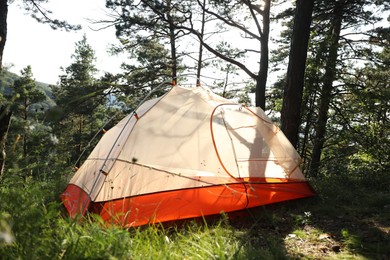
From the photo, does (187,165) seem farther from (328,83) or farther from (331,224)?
(328,83)

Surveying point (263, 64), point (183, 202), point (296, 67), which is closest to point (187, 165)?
point (183, 202)

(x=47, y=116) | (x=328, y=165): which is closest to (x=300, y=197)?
(x=47, y=116)

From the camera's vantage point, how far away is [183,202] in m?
3.73

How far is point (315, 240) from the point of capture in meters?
3.18

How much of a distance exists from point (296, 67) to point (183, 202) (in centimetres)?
401

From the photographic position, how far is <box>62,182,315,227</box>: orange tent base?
138 inches

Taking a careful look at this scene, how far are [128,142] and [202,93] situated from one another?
144 cm

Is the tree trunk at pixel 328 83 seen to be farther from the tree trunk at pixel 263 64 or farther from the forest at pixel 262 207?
the tree trunk at pixel 263 64

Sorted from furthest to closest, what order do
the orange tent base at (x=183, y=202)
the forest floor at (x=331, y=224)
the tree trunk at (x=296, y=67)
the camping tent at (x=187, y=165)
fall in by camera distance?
the tree trunk at (x=296, y=67) < the camping tent at (x=187, y=165) < the orange tent base at (x=183, y=202) < the forest floor at (x=331, y=224)

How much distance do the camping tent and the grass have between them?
22 centimetres

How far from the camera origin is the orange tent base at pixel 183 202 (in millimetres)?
3518

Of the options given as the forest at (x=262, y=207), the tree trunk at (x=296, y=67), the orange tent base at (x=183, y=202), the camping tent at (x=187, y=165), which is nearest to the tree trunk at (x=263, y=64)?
the forest at (x=262, y=207)

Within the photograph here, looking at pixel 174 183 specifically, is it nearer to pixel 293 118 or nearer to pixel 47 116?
pixel 47 116

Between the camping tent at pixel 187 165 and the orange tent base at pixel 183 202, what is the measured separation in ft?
0.04
